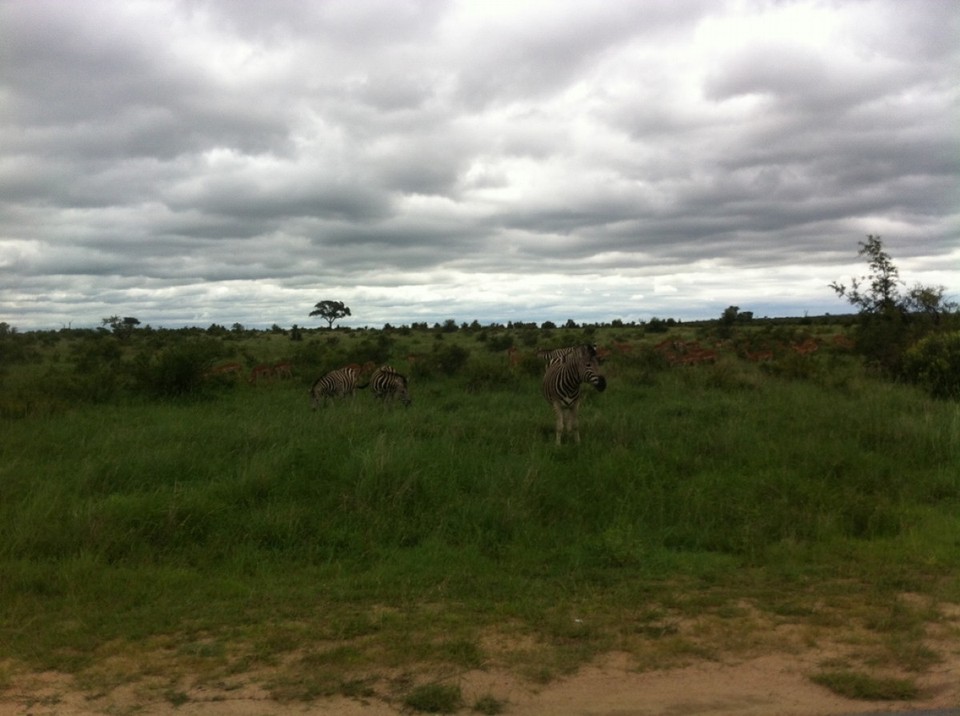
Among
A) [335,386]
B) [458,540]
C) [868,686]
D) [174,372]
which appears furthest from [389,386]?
[868,686]

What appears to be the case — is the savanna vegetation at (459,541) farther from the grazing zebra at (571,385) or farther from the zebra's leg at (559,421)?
the grazing zebra at (571,385)

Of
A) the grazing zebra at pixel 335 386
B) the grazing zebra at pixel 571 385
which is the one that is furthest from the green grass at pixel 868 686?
the grazing zebra at pixel 335 386

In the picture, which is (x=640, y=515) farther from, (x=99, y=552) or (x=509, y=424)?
(x=99, y=552)

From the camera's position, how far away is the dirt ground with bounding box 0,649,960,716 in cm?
455

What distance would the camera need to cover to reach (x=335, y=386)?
18828 millimetres

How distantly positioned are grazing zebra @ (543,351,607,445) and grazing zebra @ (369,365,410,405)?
5135 mm

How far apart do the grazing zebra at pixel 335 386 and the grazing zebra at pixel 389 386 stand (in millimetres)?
962

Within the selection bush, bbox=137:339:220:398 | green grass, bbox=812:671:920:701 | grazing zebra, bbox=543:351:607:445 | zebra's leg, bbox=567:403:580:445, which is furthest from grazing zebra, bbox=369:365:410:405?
green grass, bbox=812:671:920:701

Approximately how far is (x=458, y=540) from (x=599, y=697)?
361 cm

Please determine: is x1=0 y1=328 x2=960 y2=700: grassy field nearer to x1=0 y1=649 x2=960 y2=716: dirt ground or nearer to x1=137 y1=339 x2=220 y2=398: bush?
x1=0 y1=649 x2=960 y2=716: dirt ground

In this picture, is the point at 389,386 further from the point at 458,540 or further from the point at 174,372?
the point at 458,540

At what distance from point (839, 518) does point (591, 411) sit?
676 centimetres

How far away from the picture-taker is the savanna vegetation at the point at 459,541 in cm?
545

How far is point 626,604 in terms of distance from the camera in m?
6.39
